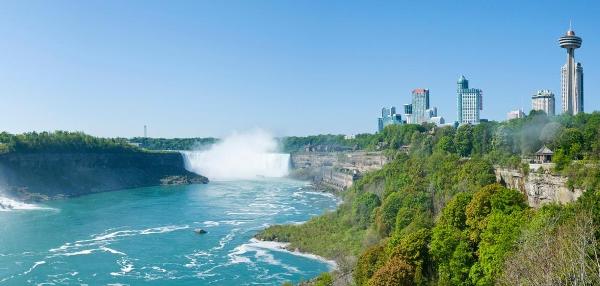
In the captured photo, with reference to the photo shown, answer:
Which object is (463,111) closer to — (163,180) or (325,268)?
(163,180)

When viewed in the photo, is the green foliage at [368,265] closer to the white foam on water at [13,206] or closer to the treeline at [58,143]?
the white foam on water at [13,206]

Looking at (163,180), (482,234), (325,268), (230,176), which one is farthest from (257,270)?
(230,176)

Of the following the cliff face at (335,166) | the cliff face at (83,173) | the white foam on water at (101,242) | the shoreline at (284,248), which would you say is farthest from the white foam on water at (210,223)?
the cliff face at (83,173)

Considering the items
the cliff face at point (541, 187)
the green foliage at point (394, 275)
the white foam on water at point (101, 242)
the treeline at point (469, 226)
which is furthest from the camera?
the white foam on water at point (101, 242)

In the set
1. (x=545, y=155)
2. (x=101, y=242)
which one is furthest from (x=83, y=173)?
(x=545, y=155)

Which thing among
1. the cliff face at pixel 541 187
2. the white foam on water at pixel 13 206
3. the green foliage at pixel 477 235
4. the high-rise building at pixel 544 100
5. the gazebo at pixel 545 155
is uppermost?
the high-rise building at pixel 544 100

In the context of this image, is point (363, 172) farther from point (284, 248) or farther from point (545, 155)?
point (545, 155)
